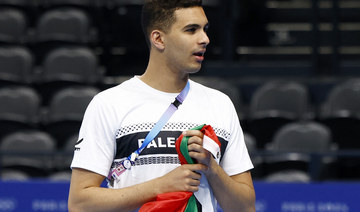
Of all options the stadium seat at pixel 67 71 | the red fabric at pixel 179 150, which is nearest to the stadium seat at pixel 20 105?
the stadium seat at pixel 67 71

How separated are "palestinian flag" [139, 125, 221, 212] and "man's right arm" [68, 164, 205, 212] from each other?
2cm

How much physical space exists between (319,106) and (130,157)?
6.82 metres

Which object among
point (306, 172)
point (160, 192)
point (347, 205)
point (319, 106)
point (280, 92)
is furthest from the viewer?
point (319, 106)

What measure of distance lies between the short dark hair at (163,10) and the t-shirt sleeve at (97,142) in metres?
0.33

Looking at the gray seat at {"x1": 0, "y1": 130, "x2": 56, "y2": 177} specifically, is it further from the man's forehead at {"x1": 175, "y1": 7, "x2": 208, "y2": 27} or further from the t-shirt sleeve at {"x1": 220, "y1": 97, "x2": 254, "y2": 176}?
the man's forehead at {"x1": 175, "y1": 7, "x2": 208, "y2": 27}

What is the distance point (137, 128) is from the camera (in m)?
2.66

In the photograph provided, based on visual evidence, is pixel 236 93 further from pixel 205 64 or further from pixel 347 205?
pixel 347 205

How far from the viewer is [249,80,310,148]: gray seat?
27.2 ft

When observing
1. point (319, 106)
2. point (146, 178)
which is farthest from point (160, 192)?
point (319, 106)

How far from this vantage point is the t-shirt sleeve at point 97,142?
266cm

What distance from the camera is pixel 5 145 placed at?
26.1 ft

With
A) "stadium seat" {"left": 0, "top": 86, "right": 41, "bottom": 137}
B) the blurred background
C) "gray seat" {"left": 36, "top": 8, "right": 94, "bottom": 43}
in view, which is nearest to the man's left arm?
the blurred background

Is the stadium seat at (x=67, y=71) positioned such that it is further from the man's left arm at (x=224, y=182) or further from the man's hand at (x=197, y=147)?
the man's hand at (x=197, y=147)

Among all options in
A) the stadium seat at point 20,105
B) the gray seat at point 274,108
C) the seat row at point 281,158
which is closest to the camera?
the seat row at point 281,158
